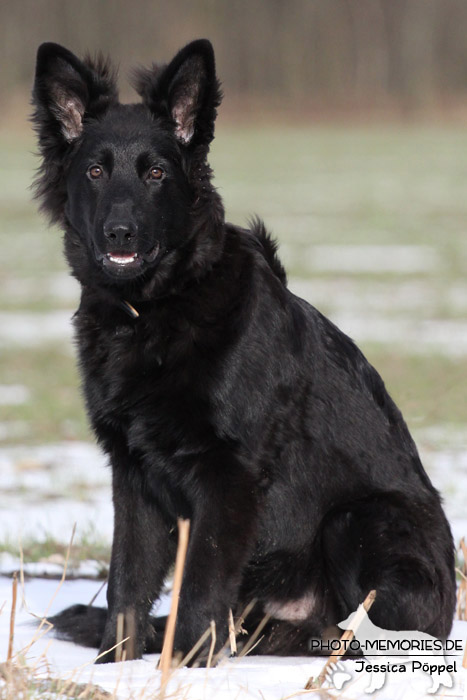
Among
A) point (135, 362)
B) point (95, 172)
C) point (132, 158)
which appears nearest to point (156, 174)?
point (132, 158)

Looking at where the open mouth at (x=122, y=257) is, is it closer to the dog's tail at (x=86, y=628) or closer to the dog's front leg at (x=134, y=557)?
the dog's front leg at (x=134, y=557)

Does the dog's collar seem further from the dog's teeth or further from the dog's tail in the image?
the dog's tail

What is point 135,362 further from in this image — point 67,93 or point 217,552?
point 67,93

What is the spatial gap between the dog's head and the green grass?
2.89ft

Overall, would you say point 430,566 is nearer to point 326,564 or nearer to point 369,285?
point 326,564

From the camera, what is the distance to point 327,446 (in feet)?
12.1

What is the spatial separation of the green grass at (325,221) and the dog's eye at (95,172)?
1058 millimetres

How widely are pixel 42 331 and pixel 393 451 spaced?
850cm

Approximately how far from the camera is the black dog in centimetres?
350

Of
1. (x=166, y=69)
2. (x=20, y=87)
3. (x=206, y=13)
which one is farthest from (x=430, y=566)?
(x=206, y=13)

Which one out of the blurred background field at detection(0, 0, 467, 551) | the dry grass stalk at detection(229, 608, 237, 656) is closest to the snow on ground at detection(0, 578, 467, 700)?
the dry grass stalk at detection(229, 608, 237, 656)

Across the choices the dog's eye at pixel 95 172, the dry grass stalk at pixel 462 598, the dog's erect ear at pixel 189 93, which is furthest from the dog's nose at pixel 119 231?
the dry grass stalk at pixel 462 598

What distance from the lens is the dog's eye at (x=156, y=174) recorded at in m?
3.79

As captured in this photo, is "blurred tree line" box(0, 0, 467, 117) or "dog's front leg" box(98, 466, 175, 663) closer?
"dog's front leg" box(98, 466, 175, 663)
